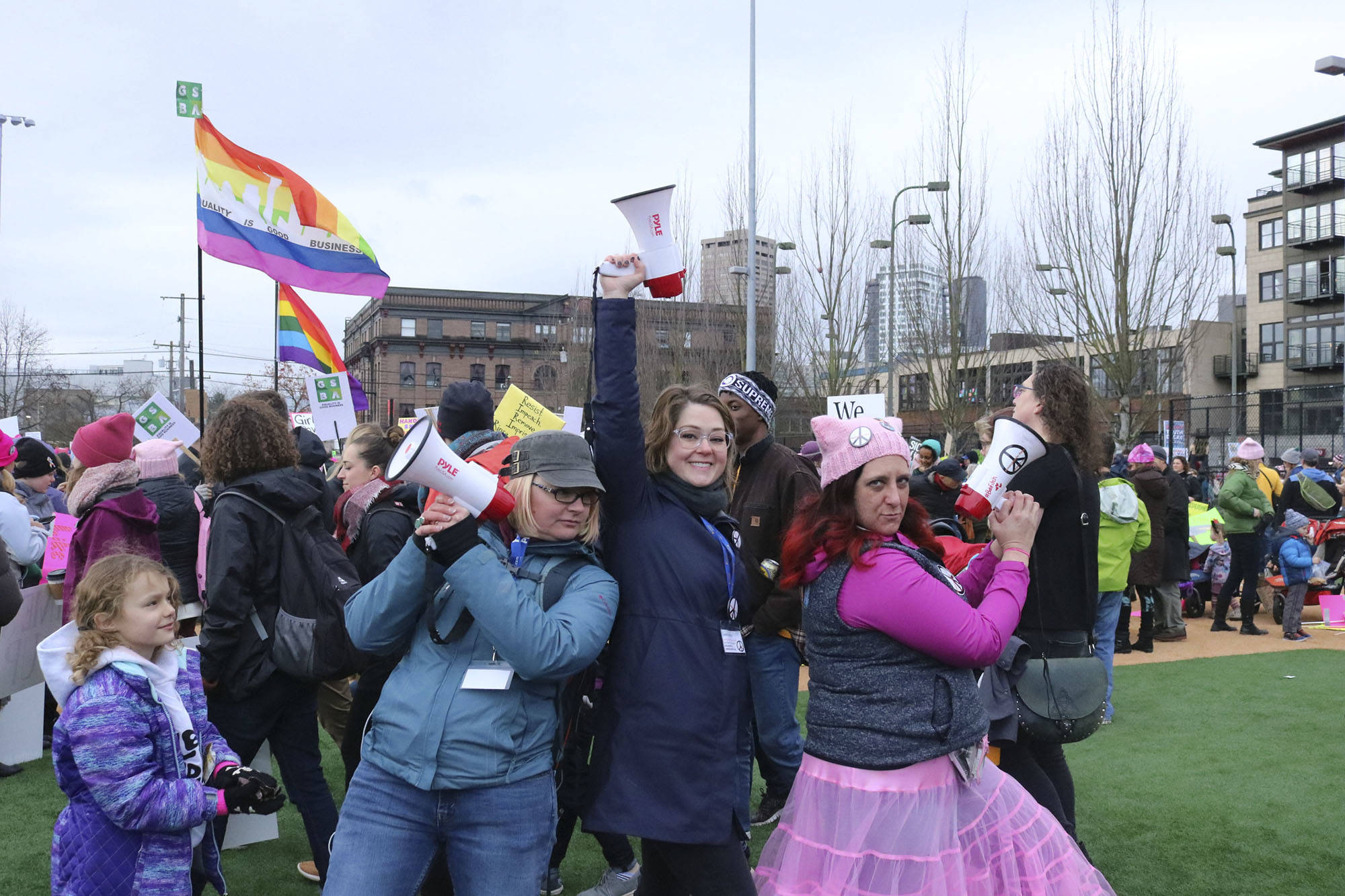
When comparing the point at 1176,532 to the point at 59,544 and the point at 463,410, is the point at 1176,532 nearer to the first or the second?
the point at 463,410

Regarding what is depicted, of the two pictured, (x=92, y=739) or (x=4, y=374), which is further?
(x=4, y=374)

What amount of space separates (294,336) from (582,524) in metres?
9.37

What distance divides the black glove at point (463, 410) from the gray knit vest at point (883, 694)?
6.50 feet

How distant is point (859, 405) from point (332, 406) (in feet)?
16.2

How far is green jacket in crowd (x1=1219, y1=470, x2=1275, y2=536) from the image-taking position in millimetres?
10734

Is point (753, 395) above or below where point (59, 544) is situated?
above

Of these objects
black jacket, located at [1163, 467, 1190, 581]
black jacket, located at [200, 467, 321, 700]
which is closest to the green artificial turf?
black jacket, located at [200, 467, 321, 700]

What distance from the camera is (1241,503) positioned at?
10.7 metres

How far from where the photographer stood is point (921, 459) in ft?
36.0

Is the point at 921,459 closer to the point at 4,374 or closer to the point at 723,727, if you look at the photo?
the point at 723,727

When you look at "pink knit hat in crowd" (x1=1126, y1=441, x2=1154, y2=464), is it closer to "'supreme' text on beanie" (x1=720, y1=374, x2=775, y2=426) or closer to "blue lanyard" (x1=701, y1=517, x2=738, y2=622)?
"'supreme' text on beanie" (x1=720, y1=374, x2=775, y2=426)

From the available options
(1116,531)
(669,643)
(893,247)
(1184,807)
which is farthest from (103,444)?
(893,247)

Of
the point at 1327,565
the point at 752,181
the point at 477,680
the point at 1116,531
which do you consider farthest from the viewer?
the point at 752,181

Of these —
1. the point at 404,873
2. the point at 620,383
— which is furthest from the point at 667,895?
the point at 620,383
